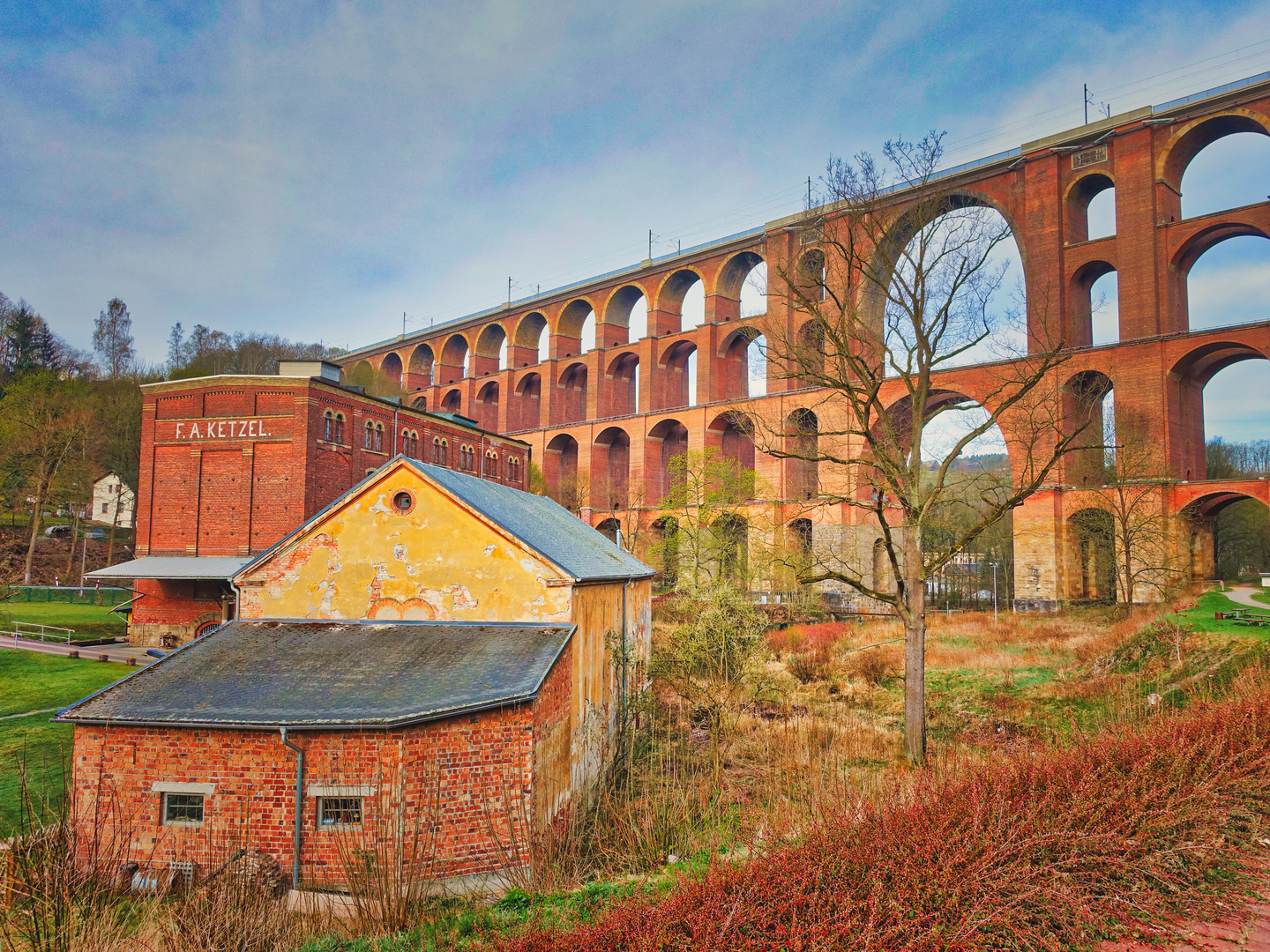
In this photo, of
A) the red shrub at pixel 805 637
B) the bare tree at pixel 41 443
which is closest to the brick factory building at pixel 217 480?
the bare tree at pixel 41 443

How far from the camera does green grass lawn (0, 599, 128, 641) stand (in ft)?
91.9

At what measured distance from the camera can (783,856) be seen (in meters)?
5.09

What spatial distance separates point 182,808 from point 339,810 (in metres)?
1.91

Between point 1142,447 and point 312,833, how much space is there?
99.9ft

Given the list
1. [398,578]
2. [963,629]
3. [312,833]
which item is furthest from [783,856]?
[963,629]

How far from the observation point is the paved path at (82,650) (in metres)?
23.0

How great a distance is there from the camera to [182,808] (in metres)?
8.46

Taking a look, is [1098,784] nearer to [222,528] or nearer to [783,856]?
[783,856]

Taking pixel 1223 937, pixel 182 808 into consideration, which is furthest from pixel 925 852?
pixel 182 808

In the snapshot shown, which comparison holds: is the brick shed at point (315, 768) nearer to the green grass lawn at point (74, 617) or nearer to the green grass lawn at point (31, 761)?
the green grass lawn at point (31, 761)

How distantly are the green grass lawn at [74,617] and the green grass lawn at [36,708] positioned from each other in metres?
6.33

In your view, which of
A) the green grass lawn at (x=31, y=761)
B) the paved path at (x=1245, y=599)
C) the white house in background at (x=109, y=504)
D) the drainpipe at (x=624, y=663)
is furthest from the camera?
the white house in background at (x=109, y=504)

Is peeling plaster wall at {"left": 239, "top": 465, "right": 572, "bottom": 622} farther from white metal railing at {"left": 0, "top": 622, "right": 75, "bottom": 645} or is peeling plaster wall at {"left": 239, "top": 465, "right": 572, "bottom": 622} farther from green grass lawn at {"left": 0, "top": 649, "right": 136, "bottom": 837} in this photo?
white metal railing at {"left": 0, "top": 622, "right": 75, "bottom": 645}

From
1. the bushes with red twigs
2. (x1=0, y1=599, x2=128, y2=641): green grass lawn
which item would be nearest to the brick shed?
the bushes with red twigs
